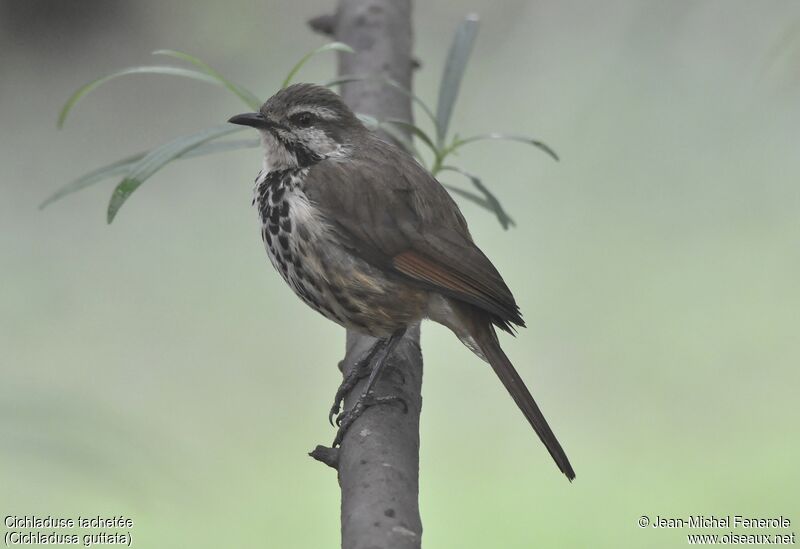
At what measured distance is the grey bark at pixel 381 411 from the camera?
2.57 meters

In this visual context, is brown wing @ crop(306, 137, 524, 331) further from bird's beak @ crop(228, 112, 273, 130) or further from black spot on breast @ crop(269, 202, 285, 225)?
bird's beak @ crop(228, 112, 273, 130)

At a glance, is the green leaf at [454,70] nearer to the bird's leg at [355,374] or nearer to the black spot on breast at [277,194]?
the black spot on breast at [277,194]

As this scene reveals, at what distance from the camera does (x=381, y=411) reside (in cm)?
329

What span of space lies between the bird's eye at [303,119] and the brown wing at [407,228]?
154 mm

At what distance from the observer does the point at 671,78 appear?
735 centimetres

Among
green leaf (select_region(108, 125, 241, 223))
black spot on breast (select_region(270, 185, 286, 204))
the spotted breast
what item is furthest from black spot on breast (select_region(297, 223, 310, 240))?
green leaf (select_region(108, 125, 241, 223))

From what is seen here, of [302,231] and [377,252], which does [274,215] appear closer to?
[302,231]

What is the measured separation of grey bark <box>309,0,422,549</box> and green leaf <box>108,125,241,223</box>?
70 centimetres

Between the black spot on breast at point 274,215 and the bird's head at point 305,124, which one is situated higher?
the bird's head at point 305,124

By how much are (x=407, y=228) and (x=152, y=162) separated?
34.7 inches

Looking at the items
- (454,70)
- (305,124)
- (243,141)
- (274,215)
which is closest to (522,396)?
(274,215)

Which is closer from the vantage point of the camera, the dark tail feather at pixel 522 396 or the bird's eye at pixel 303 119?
the dark tail feather at pixel 522 396

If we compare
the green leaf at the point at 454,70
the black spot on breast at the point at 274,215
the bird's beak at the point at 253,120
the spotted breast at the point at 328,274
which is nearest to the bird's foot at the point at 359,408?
the spotted breast at the point at 328,274

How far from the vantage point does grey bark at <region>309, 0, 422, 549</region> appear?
2.57 meters
